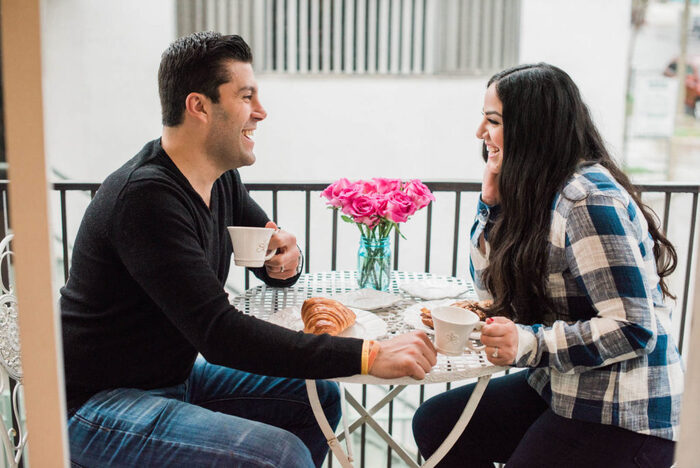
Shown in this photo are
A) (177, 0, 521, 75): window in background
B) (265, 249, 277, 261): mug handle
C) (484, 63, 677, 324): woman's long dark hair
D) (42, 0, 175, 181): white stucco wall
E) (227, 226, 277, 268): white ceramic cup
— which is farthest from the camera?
(42, 0, 175, 181): white stucco wall

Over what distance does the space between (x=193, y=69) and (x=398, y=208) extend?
60cm

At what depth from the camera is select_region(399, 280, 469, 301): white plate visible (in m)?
1.73

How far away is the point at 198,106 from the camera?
145cm

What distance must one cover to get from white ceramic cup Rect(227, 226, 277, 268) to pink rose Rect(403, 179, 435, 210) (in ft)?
1.29

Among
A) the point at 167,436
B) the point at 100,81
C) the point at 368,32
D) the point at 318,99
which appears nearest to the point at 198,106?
the point at 167,436

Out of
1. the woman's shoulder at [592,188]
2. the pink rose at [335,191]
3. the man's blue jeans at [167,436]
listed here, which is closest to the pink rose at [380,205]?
the pink rose at [335,191]

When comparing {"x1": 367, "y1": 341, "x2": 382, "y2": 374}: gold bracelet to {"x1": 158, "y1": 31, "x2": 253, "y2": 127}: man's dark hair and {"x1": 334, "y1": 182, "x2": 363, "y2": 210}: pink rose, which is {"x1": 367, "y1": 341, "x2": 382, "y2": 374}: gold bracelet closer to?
{"x1": 334, "y1": 182, "x2": 363, "y2": 210}: pink rose

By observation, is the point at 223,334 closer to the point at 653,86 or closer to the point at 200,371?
the point at 200,371

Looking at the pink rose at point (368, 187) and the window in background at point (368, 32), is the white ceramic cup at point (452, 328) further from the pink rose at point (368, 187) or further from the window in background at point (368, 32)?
the window in background at point (368, 32)

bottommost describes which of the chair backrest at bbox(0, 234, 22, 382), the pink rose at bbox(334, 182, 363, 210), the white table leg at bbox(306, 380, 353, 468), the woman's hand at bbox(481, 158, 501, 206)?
the white table leg at bbox(306, 380, 353, 468)

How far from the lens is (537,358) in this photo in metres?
1.32

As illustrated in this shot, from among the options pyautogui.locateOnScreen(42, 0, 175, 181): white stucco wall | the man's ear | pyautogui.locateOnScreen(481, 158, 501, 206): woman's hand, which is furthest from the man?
pyautogui.locateOnScreen(42, 0, 175, 181): white stucco wall

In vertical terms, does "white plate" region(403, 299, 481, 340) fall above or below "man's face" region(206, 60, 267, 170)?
below

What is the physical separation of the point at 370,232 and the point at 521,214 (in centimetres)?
44
